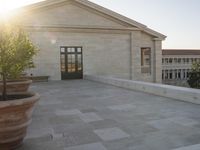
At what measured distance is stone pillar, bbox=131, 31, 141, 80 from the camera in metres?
23.1

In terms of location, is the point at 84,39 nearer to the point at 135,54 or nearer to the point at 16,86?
the point at 135,54

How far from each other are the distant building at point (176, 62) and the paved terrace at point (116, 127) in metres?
64.6

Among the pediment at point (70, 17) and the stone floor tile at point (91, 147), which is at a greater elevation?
the pediment at point (70, 17)

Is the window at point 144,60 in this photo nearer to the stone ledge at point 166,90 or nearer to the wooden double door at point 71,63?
the wooden double door at point 71,63

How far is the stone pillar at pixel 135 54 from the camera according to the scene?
23.1m

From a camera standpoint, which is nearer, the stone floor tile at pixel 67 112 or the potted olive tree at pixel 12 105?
the potted olive tree at pixel 12 105

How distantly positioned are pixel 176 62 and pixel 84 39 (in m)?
56.9

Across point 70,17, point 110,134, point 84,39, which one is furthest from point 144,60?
point 110,134

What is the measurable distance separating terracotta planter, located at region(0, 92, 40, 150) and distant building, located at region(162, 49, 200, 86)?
68.5m

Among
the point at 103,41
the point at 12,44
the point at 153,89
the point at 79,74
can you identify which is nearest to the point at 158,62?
the point at 103,41

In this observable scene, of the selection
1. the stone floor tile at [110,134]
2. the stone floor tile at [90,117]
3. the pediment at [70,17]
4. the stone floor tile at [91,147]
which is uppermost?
the pediment at [70,17]

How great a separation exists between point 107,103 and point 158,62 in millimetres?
17713

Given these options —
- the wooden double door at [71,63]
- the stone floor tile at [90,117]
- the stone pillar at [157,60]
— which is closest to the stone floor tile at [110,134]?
the stone floor tile at [90,117]

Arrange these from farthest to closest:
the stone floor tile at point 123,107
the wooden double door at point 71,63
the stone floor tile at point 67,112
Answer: the wooden double door at point 71,63 → the stone floor tile at point 123,107 → the stone floor tile at point 67,112
